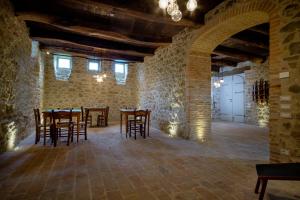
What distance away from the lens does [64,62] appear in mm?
8367

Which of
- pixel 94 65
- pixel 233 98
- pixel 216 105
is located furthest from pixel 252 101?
pixel 94 65

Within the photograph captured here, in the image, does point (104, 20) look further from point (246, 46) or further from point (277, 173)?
point (246, 46)

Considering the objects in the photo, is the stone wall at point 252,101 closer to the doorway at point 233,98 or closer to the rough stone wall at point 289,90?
the doorway at point 233,98

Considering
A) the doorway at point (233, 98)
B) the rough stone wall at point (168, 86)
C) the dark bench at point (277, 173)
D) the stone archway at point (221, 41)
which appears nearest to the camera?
the dark bench at point (277, 173)

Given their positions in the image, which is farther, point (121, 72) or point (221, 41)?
point (121, 72)

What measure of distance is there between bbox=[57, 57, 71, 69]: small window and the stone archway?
19.9 ft

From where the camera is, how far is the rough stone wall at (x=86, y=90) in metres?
8.05

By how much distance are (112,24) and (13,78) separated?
282 cm

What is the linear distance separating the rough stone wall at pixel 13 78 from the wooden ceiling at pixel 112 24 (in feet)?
1.40

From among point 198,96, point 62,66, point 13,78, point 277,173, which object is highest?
point 62,66

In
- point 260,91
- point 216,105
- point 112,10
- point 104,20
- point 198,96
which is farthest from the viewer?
point 216,105

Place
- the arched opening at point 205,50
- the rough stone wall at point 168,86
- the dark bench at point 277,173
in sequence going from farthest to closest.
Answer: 1. the rough stone wall at point 168,86
2. the arched opening at point 205,50
3. the dark bench at point 277,173

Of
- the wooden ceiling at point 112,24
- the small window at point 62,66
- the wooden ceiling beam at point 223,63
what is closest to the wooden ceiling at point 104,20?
the wooden ceiling at point 112,24

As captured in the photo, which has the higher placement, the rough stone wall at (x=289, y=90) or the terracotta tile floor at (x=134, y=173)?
the rough stone wall at (x=289, y=90)
